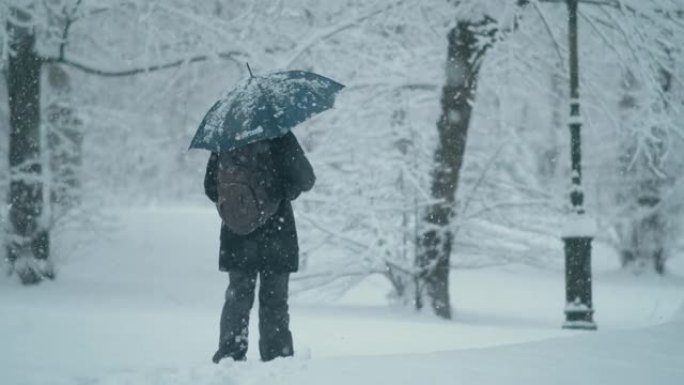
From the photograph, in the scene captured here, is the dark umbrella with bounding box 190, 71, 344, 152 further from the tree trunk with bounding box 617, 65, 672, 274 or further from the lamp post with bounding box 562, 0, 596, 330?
the tree trunk with bounding box 617, 65, 672, 274

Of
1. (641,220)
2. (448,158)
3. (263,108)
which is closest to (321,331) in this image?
(263,108)

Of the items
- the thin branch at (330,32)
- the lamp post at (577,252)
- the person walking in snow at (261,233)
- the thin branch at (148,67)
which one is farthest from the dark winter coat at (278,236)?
the thin branch at (148,67)

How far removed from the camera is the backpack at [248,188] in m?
4.98

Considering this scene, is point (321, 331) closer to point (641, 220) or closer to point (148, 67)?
point (148, 67)

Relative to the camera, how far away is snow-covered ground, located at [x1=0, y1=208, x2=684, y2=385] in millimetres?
4586

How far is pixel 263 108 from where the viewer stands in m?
5.05

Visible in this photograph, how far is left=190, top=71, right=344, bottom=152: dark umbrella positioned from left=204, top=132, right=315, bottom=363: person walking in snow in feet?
0.52

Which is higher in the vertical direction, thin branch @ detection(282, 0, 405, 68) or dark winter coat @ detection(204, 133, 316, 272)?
thin branch @ detection(282, 0, 405, 68)

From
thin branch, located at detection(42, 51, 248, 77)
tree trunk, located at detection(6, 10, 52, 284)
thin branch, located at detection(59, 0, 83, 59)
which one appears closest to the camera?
thin branch, located at detection(59, 0, 83, 59)

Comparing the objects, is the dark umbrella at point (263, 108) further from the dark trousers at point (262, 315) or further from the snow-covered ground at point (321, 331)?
the snow-covered ground at point (321, 331)

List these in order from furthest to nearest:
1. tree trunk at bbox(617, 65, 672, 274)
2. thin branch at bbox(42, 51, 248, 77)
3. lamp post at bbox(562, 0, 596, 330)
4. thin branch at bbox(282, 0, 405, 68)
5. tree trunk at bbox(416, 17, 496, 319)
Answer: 1. tree trunk at bbox(617, 65, 672, 274)
2. thin branch at bbox(42, 51, 248, 77)
3. tree trunk at bbox(416, 17, 496, 319)
4. thin branch at bbox(282, 0, 405, 68)
5. lamp post at bbox(562, 0, 596, 330)

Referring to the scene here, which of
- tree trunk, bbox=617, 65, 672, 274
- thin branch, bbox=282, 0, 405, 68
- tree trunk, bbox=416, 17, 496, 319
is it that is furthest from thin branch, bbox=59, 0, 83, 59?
tree trunk, bbox=617, 65, 672, 274

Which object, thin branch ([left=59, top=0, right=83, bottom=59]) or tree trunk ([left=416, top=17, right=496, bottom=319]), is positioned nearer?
tree trunk ([left=416, top=17, right=496, bottom=319])

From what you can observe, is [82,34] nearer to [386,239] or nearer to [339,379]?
[386,239]
